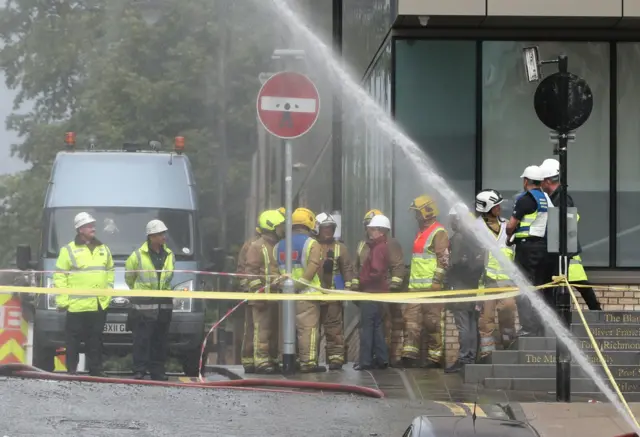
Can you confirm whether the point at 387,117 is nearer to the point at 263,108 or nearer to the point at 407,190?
the point at 407,190

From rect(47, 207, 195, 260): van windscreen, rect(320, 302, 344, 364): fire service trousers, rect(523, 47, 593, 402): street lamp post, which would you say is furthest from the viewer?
rect(47, 207, 195, 260): van windscreen

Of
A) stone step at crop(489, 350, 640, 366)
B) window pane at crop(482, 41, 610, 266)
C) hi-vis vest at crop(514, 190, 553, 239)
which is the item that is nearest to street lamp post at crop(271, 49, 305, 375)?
stone step at crop(489, 350, 640, 366)

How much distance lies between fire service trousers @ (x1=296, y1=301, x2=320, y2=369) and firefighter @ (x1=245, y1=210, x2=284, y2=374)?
1.03 ft

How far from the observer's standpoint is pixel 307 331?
1491cm

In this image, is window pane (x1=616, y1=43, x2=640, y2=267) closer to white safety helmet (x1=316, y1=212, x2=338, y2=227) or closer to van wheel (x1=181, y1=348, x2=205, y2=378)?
white safety helmet (x1=316, y1=212, x2=338, y2=227)

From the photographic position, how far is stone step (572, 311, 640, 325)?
47.6 feet

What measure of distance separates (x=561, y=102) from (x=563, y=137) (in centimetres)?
30

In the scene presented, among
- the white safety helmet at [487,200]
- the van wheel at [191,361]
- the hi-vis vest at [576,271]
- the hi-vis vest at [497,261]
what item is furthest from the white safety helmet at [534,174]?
the van wheel at [191,361]

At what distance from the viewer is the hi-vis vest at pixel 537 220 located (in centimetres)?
1393

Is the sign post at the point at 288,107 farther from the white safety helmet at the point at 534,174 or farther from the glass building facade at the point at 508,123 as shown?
the white safety helmet at the point at 534,174

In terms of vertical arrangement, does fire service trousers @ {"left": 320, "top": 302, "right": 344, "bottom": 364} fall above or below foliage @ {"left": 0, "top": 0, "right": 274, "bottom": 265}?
below

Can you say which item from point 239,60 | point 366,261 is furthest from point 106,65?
point 366,261

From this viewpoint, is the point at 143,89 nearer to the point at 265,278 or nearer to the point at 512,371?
the point at 265,278

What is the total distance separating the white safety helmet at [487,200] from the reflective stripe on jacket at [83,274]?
12.3 feet
